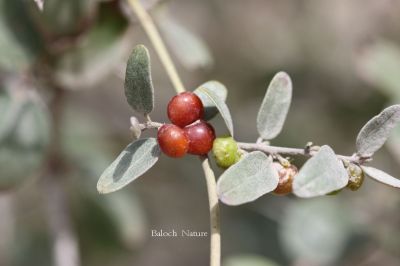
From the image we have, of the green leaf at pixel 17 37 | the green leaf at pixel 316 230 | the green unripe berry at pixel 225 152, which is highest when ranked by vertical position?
the green leaf at pixel 17 37

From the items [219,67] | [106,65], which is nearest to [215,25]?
[219,67]

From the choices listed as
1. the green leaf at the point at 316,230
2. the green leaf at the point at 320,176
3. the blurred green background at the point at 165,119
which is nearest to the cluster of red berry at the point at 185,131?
the green leaf at the point at 320,176

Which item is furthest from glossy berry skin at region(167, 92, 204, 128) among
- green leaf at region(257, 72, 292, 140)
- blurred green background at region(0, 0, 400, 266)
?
blurred green background at region(0, 0, 400, 266)

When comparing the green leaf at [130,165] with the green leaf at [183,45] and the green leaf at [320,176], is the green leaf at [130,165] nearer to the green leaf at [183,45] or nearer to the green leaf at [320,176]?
the green leaf at [320,176]

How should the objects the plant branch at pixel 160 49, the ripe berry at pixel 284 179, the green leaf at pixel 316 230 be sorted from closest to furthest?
the ripe berry at pixel 284 179 < the plant branch at pixel 160 49 < the green leaf at pixel 316 230

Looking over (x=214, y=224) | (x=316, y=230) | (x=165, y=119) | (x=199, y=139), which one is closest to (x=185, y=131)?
(x=199, y=139)

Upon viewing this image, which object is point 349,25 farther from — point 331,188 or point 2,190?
point 331,188

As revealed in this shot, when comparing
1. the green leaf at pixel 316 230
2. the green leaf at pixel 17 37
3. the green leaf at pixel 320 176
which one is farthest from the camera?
the green leaf at pixel 316 230
